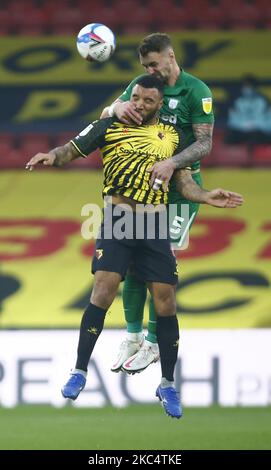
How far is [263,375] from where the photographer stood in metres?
13.4

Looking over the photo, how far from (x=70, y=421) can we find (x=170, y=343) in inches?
191

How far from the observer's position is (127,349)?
871cm

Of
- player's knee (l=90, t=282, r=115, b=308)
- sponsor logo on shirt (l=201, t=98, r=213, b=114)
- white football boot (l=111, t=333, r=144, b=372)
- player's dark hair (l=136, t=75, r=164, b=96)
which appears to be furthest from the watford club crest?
sponsor logo on shirt (l=201, t=98, r=213, b=114)

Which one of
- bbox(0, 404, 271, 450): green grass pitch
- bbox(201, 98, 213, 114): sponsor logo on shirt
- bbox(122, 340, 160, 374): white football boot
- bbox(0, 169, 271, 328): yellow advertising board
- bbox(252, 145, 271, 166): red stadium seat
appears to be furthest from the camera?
bbox(252, 145, 271, 166): red stadium seat

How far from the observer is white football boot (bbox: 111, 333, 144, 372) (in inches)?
342

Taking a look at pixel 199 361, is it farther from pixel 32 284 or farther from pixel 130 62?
pixel 130 62

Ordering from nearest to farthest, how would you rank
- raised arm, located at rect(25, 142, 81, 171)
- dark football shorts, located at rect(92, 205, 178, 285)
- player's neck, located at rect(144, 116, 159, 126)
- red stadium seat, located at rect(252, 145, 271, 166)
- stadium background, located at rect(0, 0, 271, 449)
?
raised arm, located at rect(25, 142, 81, 171) → dark football shorts, located at rect(92, 205, 178, 285) → player's neck, located at rect(144, 116, 159, 126) → stadium background, located at rect(0, 0, 271, 449) → red stadium seat, located at rect(252, 145, 271, 166)

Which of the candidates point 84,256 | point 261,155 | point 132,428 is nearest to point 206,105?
point 132,428

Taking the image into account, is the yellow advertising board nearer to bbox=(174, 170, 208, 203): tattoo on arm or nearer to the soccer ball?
bbox=(174, 170, 208, 203): tattoo on arm

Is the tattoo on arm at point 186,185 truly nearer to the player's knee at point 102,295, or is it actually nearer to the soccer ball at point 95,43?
the player's knee at point 102,295

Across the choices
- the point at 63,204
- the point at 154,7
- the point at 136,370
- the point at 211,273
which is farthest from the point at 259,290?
the point at 136,370

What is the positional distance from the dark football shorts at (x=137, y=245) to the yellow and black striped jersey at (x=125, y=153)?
13 cm

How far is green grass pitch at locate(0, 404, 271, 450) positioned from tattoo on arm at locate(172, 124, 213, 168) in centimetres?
389

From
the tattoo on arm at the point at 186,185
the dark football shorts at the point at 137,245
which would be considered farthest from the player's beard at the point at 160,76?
the dark football shorts at the point at 137,245
